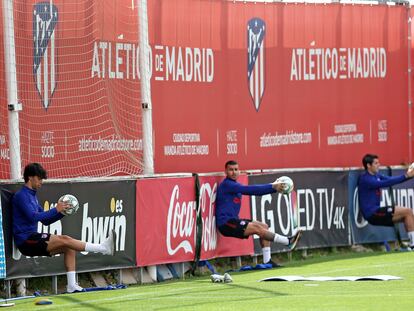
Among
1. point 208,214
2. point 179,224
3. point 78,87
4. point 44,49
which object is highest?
point 44,49

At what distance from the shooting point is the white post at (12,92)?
16.9 meters

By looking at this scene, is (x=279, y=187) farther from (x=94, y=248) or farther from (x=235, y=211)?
(x=94, y=248)

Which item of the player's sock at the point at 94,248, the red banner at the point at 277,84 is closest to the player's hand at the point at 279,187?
the red banner at the point at 277,84

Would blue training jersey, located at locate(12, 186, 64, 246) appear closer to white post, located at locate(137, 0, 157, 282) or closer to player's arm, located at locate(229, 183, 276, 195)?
white post, located at locate(137, 0, 157, 282)

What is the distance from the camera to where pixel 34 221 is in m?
16.0

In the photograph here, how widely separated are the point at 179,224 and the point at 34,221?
3479 millimetres

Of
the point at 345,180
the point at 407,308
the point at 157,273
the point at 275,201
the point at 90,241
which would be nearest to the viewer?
the point at 407,308

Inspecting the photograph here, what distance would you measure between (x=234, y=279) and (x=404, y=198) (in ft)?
25.5

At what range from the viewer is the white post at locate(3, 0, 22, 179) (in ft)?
55.4

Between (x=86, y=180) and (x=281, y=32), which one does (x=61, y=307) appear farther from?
(x=281, y=32)

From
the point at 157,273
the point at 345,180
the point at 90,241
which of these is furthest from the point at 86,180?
the point at 345,180

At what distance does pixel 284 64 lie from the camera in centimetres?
2369

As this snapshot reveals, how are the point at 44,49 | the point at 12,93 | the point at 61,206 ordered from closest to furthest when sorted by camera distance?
the point at 61,206 < the point at 12,93 < the point at 44,49

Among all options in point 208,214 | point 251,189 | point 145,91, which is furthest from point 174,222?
point 145,91
